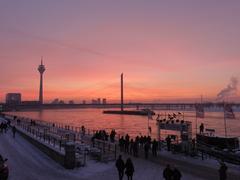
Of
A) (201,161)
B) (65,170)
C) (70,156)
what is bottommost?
(65,170)

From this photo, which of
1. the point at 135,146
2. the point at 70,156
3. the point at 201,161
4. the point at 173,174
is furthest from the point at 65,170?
the point at 201,161

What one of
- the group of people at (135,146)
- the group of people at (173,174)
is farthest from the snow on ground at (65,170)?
the group of people at (173,174)

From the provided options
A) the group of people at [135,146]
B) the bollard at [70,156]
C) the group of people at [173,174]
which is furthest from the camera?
the group of people at [135,146]

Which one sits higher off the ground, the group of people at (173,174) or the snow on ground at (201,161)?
the group of people at (173,174)

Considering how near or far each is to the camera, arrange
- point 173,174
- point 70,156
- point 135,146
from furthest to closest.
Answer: point 135,146
point 70,156
point 173,174

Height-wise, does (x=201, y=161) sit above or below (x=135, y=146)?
below

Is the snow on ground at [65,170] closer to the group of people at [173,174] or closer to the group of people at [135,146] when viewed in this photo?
the group of people at [135,146]

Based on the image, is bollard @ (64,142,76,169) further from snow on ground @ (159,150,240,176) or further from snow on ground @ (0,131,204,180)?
snow on ground @ (159,150,240,176)

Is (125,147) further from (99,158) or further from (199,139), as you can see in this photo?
(199,139)

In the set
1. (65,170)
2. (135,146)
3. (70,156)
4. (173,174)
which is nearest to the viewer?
(173,174)

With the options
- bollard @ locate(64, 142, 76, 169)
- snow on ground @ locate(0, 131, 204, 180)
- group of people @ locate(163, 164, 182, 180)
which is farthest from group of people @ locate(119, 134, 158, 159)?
group of people @ locate(163, 164, 182, 180)

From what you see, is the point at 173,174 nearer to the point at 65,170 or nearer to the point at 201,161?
the point at 65,170

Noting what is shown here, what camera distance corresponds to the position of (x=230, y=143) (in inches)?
1109

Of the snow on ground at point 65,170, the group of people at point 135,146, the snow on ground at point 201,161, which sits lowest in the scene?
the snow on ground at point 65,170
